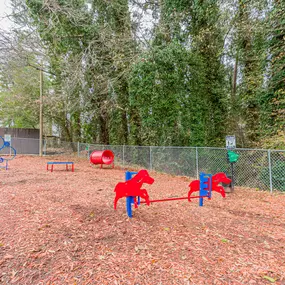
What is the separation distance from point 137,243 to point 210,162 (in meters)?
5.83

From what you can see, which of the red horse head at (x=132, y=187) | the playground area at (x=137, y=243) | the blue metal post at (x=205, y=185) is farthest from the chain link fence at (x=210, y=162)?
the red horse head at (x=132, y=187)

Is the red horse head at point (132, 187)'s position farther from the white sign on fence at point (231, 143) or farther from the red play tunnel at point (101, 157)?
the red play tunnel at point (101, 157)

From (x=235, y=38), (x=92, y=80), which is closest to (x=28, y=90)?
(x=92, y=80)

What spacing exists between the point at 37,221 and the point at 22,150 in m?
14.2

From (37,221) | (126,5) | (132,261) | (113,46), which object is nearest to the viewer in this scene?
(132,261)

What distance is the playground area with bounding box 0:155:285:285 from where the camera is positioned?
1.97 meters

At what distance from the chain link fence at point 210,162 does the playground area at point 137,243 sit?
196 centimetres

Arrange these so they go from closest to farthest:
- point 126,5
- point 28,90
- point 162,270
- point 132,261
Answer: point 162,270
point 132,261
point 126,5
point 28,90

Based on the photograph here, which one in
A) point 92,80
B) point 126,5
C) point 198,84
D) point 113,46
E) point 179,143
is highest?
point 126,5

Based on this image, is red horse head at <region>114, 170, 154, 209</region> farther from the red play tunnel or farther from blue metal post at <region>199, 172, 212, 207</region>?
the red play tunnel

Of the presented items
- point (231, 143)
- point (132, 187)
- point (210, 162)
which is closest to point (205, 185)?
point (132, 187)

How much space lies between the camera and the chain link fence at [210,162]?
601 centimetres

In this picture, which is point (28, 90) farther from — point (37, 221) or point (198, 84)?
point (37, 221)

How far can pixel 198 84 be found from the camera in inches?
379
